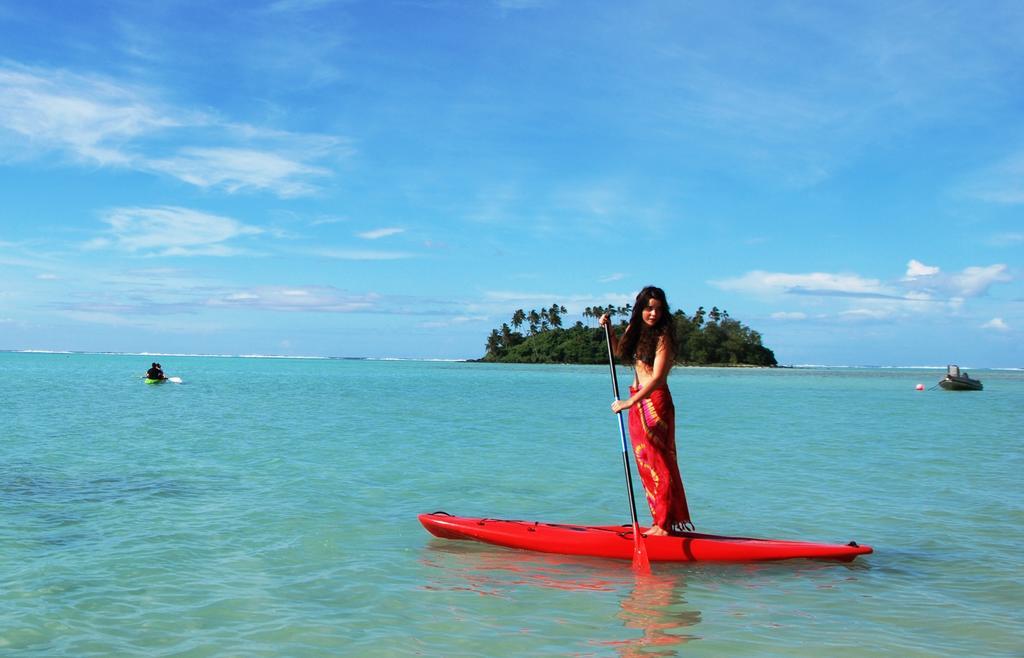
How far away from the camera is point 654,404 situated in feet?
24.3

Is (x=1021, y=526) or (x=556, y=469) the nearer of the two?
(x=1021, y=526)

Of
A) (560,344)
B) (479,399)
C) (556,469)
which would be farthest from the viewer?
(560,344)

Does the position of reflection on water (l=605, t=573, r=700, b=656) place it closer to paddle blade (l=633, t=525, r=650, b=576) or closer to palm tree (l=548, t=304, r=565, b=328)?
paddle blade (l=633, t=525, r=650, b=576)

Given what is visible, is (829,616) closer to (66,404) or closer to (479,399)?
(66,404)

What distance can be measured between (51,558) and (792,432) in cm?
2024

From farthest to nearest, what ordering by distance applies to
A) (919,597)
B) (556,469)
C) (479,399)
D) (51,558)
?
(479,399) → (556,469) → (51,558) → (919,597)

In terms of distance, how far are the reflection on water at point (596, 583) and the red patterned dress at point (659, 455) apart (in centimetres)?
57

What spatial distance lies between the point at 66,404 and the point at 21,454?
17071 millimetres

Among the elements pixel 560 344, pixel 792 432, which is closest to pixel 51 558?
pixel 792 432

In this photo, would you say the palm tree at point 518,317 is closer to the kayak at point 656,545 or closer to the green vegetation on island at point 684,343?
the green vegetation on island at point 684,343

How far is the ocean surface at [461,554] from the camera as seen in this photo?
18.8ft

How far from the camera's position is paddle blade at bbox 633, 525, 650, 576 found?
24.2 feet

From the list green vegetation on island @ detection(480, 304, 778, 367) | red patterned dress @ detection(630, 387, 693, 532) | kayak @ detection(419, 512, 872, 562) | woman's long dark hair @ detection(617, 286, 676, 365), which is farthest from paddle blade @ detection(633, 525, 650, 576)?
green vegetation on island @ detection(480, 304, 778, 367)

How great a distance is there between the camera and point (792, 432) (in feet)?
77.2
